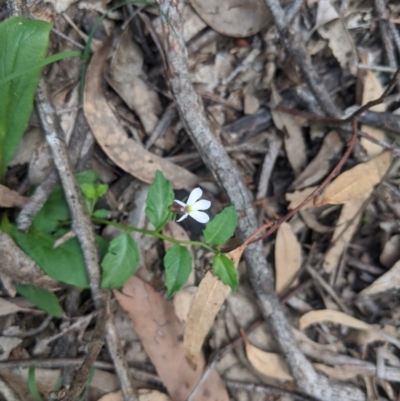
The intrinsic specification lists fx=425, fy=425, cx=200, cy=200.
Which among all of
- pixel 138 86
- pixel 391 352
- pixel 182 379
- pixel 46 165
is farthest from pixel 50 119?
pixel 391 352

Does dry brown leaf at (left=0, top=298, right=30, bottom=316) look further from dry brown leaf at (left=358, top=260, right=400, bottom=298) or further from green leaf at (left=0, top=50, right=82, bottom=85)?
dry brown leaf at (left=358, top=260, right=400, bottom=298)

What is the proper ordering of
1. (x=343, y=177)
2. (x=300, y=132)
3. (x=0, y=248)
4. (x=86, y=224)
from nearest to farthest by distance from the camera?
(x=0, y=248)
(x=86, y=224)
(x=343, y=177)
(x=300, y=132)

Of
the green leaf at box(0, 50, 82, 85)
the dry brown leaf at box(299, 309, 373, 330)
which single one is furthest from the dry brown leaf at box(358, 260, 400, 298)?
the green leaf at box(0, 50, 82, 85)

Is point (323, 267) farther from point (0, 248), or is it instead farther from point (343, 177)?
point (0, 248)

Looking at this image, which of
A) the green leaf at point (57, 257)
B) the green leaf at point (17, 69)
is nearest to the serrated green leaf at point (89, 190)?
the green leaf at point (57, 257)

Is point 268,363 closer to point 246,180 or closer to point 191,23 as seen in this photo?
point 246,180

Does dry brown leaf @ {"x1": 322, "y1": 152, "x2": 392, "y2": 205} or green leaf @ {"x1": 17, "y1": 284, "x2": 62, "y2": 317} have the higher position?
green leaf @ {"x1": 17, "y1": 284, "x2": 62, "y2": 317}
